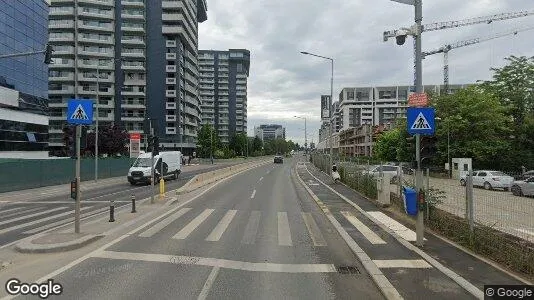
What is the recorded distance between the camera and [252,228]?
13.8m

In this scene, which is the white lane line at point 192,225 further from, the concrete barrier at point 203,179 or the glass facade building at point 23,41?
the glass facade building at point 23,41

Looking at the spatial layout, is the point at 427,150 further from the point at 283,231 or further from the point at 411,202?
the point at 283,231

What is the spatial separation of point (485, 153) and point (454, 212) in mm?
37956

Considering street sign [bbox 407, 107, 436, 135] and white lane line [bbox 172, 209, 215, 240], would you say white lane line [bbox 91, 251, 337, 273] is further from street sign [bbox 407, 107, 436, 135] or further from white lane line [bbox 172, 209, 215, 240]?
street sign [bbox 407, 107, 436, 135]

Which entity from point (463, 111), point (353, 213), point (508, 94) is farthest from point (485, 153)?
point (353, 213)

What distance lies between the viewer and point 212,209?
18484mm

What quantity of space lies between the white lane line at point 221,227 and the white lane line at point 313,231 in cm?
257

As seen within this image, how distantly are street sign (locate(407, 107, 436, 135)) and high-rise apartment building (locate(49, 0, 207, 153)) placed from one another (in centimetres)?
8250

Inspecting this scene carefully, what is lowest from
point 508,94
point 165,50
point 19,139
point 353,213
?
point 353,213

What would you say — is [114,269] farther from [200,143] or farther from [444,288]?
[200,143]

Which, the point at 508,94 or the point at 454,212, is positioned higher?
the point at 508,94

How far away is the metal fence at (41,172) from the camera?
29798 mm

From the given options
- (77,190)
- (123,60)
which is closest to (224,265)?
(77,190)

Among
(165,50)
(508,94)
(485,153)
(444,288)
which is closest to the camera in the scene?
(444,288)
